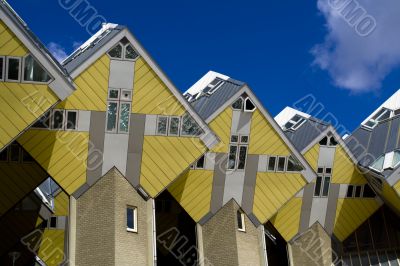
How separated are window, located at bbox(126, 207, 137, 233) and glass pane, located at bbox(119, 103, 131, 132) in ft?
12.5

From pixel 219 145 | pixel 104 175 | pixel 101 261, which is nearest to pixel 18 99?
pixel 104 175

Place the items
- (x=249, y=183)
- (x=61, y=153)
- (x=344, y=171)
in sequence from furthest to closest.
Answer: (x=344, y=171)
(x=249, y=183)
(x=61, y=153)

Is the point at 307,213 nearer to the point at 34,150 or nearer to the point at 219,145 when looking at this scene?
the point at 219,145

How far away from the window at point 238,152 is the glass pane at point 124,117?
677 centimetres

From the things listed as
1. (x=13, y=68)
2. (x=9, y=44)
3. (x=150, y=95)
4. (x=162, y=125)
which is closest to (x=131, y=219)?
(x=162, y=125)

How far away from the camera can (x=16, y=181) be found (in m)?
28.1

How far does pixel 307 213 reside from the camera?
3472 centimetres

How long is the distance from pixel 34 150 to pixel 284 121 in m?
21.1

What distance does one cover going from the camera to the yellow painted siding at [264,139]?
3097 cm

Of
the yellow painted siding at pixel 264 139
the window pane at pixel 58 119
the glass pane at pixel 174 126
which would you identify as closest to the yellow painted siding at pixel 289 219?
the yellow painted siding at pixel 264 139

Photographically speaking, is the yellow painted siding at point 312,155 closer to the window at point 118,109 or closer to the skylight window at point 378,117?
the skylight window at point 378,117

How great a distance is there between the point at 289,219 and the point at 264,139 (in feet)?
21.0

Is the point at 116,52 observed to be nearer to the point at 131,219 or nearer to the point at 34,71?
the point at 34,71

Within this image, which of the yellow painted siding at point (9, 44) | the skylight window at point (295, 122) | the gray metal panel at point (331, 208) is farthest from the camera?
the skylight window at point (295, 122)
